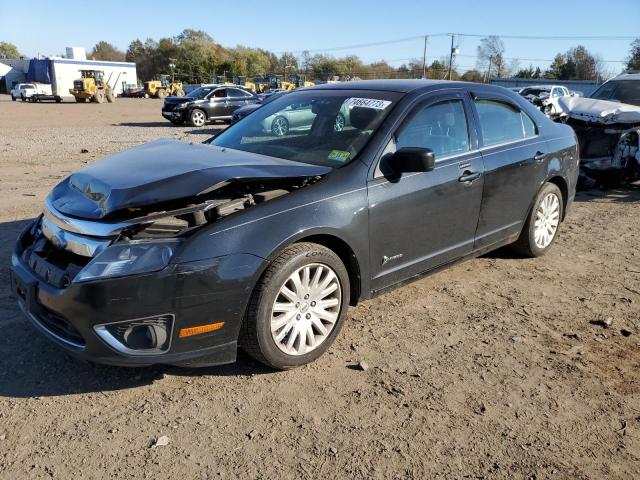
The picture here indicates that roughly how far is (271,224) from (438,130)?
5.67ft

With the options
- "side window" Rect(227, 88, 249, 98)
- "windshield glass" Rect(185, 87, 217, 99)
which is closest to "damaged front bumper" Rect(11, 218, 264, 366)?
"windshield glass" Rect(185, 87, 217, 99)

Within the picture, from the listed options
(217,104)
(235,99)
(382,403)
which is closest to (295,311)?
(382,403)

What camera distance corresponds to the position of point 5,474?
2.32 meters

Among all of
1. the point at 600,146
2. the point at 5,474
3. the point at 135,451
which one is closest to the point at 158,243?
the point at 135,451

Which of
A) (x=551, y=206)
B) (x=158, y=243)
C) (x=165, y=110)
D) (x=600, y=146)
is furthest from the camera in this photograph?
(x=165, y=110)

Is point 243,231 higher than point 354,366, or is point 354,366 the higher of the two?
point 243,231

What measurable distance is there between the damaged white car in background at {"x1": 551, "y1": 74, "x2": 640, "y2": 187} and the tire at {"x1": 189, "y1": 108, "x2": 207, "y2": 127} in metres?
15.6

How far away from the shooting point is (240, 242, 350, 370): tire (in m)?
2.95

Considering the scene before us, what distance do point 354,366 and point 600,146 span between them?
6988mm

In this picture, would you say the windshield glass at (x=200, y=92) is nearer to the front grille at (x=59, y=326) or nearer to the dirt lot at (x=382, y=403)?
the dirt lot at (x=382, y=403)

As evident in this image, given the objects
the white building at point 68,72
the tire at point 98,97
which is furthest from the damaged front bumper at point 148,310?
the white building at point 68,72

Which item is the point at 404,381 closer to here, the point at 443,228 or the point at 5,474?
the point at 443,228

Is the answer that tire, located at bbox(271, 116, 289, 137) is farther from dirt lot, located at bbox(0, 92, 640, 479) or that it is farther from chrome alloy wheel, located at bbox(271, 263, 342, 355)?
dirt lot, located at bbox(0, 92, 640, 479)

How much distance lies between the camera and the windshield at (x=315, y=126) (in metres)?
3.67
